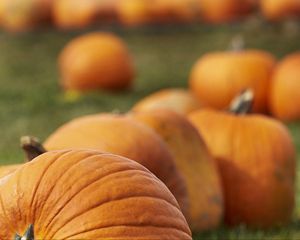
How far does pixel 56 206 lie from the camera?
90.7 inches

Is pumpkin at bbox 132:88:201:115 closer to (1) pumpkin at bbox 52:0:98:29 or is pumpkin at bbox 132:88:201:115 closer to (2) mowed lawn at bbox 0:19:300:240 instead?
(2) mowed lawn at bbox 0:19:300:240

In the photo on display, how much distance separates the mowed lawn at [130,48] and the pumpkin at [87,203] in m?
4.89

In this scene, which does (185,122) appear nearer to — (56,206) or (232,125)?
(232,125)

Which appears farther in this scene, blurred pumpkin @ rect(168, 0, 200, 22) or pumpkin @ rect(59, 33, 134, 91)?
blurred pumpkin @ rect(168, 0, 200, 22)

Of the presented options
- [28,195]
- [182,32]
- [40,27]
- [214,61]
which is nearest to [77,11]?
[40,27]

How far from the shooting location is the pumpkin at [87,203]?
2.25 meters

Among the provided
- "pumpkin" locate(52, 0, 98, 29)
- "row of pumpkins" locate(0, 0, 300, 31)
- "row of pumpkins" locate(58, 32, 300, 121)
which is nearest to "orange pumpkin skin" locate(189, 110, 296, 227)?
"row of pumpkins" locate(58, 32, 300, 121)

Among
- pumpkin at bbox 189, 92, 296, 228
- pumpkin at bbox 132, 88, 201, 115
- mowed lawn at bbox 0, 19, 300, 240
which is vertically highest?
pumpkin at bbox 189, 92, 296, 228

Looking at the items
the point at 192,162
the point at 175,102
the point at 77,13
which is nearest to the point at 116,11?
the point at 77,13

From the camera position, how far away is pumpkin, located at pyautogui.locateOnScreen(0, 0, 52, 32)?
1129 centimetres

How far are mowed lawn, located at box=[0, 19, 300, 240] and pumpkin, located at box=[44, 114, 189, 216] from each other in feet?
12.2

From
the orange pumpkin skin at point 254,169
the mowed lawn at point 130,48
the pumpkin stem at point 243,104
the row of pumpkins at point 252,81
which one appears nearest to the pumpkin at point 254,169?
the orange pumpkin skin at point 254,169

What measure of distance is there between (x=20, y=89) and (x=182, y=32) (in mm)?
2507

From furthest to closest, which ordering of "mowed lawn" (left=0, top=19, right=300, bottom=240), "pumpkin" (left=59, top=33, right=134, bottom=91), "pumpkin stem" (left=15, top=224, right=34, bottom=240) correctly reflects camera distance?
"pumpkin" (left=59, top=33, right=134, bottom=91)
"mowed lawn" (left=0, top=19, right=300, bottom=240)
"pumpkin stem" (left=15, top=224, right=34, bottom=240)
